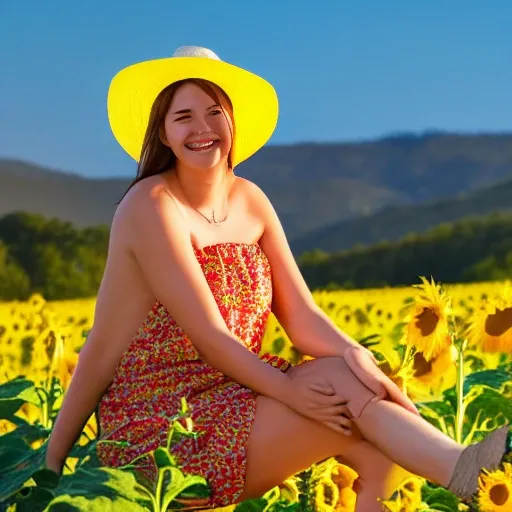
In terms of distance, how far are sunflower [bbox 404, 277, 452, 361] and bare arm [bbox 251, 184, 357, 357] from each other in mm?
341

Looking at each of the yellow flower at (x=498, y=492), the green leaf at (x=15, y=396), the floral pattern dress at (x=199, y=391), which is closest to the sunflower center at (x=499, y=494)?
the yellow flower at (x=498, y=492)

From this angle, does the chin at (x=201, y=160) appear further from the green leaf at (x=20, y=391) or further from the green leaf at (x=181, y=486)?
the green leaf at (x=20, y=391)

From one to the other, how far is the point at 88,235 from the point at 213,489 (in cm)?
1004

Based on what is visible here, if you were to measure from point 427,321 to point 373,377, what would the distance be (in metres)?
0.74

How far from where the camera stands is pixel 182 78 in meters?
3.33

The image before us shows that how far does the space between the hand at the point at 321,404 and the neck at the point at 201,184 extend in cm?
61

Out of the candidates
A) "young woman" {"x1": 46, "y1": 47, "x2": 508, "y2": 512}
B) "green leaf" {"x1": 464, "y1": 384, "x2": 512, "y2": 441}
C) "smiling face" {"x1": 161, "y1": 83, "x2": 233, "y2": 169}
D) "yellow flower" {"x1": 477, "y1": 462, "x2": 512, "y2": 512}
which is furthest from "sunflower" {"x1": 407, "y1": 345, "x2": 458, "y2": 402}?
"smiling face" {"x1": 161, "y1": 83, "x2": 233, "y2": 169}

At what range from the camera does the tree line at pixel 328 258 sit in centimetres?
1209

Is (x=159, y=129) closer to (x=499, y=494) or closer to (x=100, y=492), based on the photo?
(x=100, y=492)

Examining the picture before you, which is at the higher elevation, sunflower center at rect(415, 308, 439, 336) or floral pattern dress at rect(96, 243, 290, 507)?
sunflower center at rect(415, 308, 439, 336)

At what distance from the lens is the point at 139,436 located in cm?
317

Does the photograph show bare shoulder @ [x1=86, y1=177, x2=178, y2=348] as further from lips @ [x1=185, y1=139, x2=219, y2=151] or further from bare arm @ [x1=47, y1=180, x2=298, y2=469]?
lips @ [x1=185, y1=139, x2=219, y2=151]

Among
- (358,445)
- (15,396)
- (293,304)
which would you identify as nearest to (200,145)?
(293,304)

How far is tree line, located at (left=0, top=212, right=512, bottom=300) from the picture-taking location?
1209 cm
